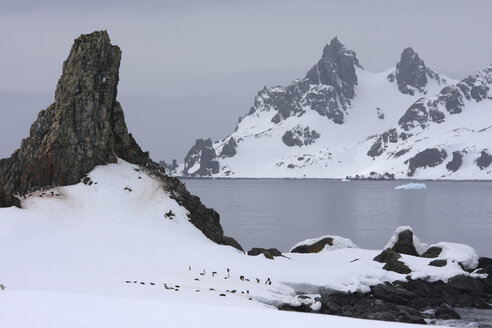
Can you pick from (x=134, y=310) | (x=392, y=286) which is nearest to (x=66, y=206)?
(x=392, y=286)

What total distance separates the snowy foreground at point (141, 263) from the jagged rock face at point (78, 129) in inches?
70.6

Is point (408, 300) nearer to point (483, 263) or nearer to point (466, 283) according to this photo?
point (466, 283)

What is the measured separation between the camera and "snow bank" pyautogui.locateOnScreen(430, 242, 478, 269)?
44.3 meters

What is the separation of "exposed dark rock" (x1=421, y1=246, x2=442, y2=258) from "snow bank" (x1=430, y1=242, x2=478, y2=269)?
1.03 ft

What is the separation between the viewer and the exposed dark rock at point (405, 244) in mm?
48844

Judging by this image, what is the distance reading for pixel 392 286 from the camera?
36875 millimetres

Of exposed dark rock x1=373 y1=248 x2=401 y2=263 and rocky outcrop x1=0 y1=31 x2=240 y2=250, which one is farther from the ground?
rocky outcrop x1=0 y1=31 x2=240 y2=250

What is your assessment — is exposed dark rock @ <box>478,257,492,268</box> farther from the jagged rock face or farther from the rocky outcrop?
the jagged rock face

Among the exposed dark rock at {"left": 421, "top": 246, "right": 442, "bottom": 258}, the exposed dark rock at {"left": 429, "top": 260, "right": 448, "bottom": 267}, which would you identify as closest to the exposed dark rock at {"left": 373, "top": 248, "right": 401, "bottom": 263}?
the exposed dark rock at {"left": 429, "top": 260, "right": 448, "bottom": 267}

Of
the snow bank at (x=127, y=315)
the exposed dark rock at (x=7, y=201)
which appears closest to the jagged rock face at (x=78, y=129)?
the exposed dark rock at (x=7, y=201)

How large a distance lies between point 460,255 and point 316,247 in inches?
441

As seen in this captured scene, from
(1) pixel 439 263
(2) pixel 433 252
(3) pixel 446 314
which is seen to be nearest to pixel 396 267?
(1) pixel 439 263

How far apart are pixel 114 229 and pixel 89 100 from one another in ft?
42.2

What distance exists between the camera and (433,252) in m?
47.4
